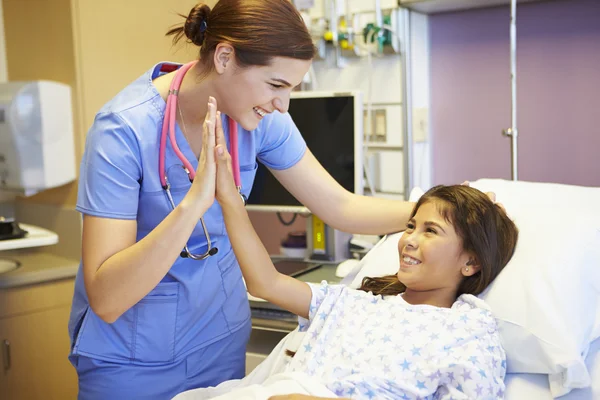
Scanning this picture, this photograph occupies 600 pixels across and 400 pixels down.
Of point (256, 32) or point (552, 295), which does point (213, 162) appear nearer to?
point (256, 32)

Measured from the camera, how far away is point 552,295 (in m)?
1.36

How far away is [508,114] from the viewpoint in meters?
2.41

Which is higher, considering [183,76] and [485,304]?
[183,76]

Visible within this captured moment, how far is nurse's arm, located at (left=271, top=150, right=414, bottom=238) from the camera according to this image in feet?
5.27

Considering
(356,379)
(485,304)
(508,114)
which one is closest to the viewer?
(356,379)

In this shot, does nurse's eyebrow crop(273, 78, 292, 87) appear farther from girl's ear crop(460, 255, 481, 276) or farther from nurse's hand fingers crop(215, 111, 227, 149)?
girl's ear crop(460, 255, 481, 276)

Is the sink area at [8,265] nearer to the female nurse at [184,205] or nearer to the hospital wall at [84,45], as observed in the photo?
the hospital wall at [84,45]

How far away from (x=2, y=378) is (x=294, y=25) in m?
1.91

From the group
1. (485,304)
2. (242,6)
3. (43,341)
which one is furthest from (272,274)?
(43,341)

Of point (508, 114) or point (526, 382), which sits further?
point (508, 114)

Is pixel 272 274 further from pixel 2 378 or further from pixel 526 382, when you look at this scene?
pixel 2 378

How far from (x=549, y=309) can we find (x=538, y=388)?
0.16 metres

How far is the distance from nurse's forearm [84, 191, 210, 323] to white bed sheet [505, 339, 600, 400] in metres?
0.71

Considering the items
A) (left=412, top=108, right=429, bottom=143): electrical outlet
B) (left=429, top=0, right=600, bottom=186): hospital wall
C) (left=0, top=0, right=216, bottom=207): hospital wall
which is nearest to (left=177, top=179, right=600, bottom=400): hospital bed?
(left=429, top=0, right=600, bottom=186): hospital wall
